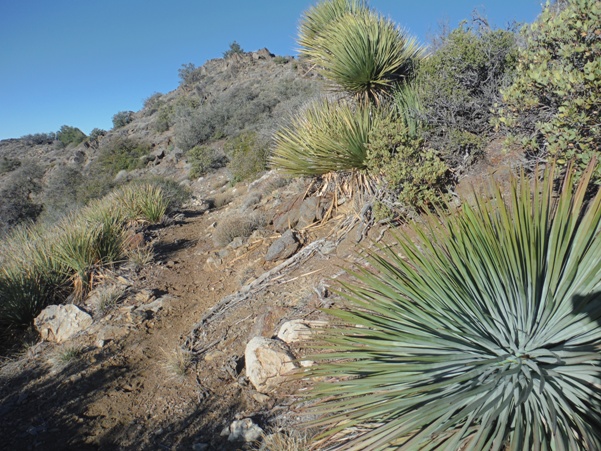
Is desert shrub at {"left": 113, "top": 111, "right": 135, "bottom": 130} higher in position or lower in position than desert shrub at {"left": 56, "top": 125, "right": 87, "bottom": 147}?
higher

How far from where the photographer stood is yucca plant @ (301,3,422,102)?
Result: 6.30 meters

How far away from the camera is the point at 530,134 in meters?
4.25

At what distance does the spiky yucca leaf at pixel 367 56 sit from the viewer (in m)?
6.30

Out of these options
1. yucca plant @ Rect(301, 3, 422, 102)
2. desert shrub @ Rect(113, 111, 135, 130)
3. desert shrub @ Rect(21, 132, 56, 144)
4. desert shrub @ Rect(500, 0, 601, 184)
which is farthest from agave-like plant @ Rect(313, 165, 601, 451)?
desert shrub @ Rect(21, 132, 56, 144)

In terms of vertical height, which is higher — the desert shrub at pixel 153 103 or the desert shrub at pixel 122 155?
the desert shrub at pixel 153 103

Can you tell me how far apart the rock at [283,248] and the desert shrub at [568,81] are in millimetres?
3106

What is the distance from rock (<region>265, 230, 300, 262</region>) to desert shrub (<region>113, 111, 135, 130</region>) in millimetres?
34472

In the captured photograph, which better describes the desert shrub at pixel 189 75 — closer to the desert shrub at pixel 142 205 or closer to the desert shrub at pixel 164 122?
the desert shrub at pixel 164 122

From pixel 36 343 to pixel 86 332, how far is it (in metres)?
0.86

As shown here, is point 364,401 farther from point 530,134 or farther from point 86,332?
point 86,332

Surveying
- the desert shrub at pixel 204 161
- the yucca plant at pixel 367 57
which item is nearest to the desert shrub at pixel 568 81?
the yucca plant at pixel 367 57

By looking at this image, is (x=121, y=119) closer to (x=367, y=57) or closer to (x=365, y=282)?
(x=367, y=57)

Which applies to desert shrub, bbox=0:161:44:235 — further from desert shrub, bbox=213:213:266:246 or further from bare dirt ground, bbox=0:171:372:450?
bare dirt ground, bbox=0:171:372:450

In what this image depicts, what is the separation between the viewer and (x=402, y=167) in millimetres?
4844
